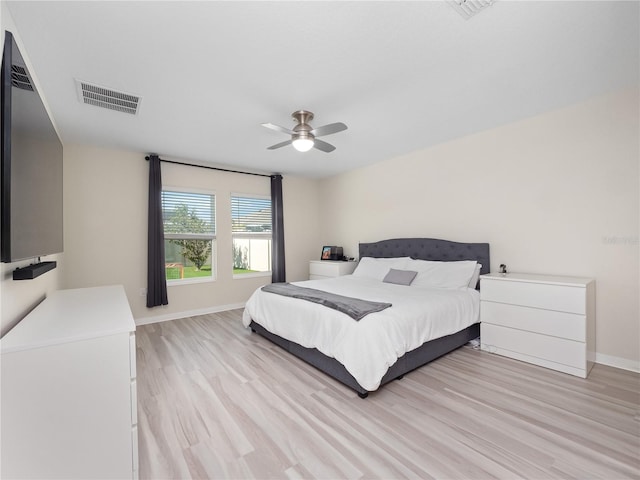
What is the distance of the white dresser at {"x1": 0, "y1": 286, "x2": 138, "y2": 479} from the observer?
115cm

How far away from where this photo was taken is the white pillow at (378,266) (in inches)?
166

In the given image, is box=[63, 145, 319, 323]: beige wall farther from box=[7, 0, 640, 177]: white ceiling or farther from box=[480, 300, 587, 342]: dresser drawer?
box=[480, 300, 587, 342]: dresser drawer

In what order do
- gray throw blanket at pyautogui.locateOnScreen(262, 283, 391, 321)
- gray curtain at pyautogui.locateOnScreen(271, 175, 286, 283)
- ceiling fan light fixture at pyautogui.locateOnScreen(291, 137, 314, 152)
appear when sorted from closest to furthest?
gray throw blanket at pyautogui.locateOnScreen(262, 283, 391, 321)
ceiling fan light fixture at pyautogui.locateOnScreen(291, 137, 314, 152)
gray curtain at pyautogui.locateOnScreen(271, 175, 286, 283)

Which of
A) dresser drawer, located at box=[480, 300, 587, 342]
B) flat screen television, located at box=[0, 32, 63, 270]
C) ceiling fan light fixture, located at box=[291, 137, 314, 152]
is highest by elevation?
ceiling fan light fixture, located at box=[291, 137, 314, 152]

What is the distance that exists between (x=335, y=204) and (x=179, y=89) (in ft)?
12.2

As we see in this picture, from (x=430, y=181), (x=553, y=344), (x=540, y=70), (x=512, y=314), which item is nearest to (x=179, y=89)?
(x=540, y=70)

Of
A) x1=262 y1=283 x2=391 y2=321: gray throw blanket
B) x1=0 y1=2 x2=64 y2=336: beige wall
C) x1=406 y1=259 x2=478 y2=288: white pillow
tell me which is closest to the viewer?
x1=0 y1=2 x2=64 y2=336: beige wall

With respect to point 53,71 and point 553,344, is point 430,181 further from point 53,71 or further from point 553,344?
point 53,71

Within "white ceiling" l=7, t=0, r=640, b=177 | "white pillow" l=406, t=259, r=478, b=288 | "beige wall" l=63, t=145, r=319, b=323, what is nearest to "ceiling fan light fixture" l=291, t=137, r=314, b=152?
"white ceiling" l=7, t=0, r=640, b=177

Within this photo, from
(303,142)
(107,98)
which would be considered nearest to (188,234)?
(107,98)

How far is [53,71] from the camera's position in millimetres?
2188

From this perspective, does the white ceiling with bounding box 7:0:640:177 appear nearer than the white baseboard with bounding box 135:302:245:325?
Yes

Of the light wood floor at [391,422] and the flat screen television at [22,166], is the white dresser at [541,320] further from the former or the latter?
the flat screen television at [22,166]

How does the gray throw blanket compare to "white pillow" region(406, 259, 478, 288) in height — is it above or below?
below
